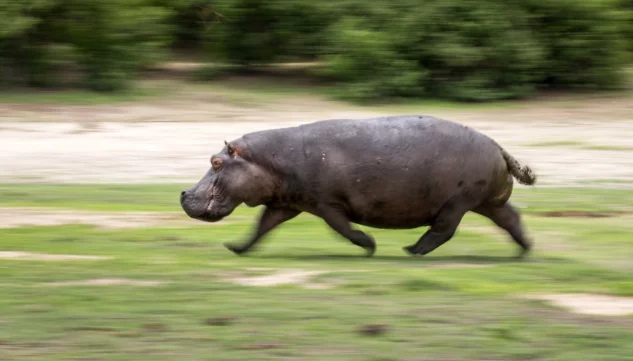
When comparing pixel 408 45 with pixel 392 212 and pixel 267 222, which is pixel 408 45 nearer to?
pixel 267 222

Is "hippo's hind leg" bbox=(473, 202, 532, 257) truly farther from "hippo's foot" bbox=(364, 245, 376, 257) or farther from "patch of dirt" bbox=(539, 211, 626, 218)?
"patch of dirt" bbox=(539, 211, 626, 218)

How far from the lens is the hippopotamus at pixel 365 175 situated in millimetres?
8148

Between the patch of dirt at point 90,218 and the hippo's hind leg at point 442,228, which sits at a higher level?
the hippo's hind leg at point 442,228

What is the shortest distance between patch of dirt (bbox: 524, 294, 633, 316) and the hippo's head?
2.22m

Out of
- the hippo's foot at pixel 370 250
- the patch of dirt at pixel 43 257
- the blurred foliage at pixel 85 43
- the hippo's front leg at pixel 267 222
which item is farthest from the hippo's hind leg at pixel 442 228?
the blurred foliage at pixel 85 43

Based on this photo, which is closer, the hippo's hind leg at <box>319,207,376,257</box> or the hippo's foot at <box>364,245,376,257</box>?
the hippo's hind leg at <box>319,207,376,257</box>

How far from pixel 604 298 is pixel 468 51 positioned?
15468mm

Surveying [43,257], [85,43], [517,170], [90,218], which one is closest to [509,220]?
[517,170]

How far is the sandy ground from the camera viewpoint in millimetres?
15414

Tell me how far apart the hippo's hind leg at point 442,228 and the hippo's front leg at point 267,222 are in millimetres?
964

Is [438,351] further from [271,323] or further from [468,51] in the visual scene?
[468,51]

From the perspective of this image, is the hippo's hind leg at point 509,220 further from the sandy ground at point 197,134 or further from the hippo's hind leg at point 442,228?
the sandy ground at point 197,134

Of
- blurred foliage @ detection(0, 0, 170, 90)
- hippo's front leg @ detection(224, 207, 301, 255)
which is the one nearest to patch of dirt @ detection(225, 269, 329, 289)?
hippo's front leg @ detection(224, 207, 301, 255)

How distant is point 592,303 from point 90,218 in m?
5.34
